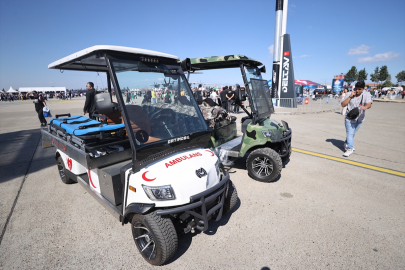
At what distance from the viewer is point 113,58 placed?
2.33 metres

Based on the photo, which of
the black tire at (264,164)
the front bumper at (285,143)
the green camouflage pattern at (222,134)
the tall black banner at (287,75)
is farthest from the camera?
the tall black banner at (287,75)

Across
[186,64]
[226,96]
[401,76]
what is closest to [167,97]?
[186,64]

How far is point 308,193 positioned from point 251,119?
6.17 feet

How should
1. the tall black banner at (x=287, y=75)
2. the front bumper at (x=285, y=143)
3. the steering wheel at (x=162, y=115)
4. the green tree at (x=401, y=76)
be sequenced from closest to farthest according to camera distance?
the steering wheel at (x=162, y=115) < the front bumper at (x=285, y=143) < the tall black banner at (x=287, y=75) < the green tree at (x=401, y=76)

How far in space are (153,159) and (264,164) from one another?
2.57m

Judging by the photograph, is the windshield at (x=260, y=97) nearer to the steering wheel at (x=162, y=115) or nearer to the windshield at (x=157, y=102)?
the windshield at (x=157, y=102)

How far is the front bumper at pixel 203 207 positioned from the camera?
2.09 m

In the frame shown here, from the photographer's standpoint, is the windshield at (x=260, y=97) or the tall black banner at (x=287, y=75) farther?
the tall black banner at (x=287, y=75)

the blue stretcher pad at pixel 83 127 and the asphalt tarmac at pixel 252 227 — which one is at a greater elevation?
the blue stretcher pad at pixel 83 127

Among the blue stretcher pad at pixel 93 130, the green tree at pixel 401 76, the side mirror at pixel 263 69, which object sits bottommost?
the blue stretcher pad at pixel 93 130

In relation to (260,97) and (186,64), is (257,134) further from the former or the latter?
(186,64)

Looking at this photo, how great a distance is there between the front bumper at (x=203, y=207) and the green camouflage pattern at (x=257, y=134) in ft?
6.23

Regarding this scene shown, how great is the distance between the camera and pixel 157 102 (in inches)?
109

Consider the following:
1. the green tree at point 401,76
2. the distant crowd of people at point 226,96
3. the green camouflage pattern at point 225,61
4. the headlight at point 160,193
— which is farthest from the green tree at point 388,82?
the headlight at point 160,193
